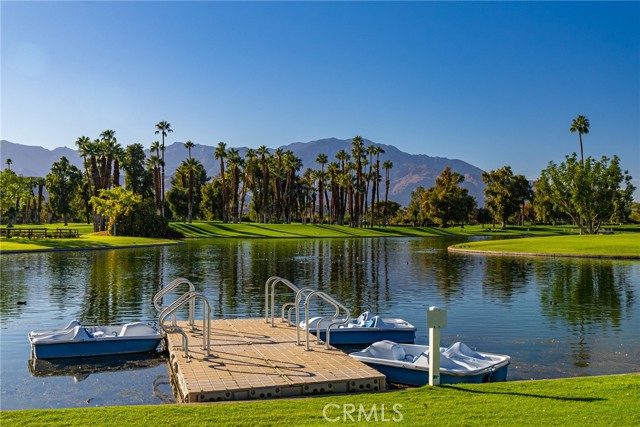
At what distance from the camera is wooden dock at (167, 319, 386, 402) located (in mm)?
12617

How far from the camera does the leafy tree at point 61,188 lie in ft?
516

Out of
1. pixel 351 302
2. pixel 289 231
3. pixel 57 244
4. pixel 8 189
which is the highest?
pixel 8 189

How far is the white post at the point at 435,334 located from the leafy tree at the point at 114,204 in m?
84.4

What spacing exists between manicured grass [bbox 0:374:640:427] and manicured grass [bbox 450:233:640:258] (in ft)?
172

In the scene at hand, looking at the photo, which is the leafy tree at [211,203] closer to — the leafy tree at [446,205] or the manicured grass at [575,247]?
the leafy tree at [446,205]

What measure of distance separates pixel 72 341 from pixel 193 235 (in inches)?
3486

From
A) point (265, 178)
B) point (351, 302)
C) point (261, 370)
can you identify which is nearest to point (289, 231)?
point (265, 178)

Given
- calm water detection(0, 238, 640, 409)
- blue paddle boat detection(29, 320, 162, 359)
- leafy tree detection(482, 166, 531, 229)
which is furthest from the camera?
leafy tree detection(482, 166, 531, 229)

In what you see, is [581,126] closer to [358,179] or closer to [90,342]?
[358,179]

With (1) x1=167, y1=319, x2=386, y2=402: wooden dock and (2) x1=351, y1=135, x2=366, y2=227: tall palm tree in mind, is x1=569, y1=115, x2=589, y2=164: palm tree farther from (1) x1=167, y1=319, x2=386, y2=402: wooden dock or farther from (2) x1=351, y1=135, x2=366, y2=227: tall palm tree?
(1) x1=167, y1=319, x2=386, y2=402: wooden dock

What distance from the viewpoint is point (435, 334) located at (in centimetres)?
1263

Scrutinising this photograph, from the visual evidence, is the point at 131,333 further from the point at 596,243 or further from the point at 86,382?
the point at 596,243

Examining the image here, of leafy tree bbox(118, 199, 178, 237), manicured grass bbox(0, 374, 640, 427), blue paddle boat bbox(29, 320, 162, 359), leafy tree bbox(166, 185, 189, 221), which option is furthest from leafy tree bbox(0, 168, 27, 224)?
manicured grass bbox(0, 374, 640, 427)

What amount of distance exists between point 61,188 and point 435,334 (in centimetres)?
16219
